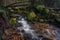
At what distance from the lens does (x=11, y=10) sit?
13.1 meters

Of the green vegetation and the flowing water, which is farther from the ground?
the green vegetation

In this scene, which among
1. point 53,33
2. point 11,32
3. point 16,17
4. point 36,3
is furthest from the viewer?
point 36,3

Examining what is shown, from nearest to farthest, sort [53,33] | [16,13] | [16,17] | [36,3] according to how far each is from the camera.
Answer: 1. [53,33]
2. [16,17]
3. [16,13]
4. [36,3]

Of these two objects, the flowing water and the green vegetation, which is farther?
the green vegetation

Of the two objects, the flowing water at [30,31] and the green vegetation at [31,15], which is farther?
the green vegetation at [31,15]

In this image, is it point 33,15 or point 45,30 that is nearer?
point 45,30

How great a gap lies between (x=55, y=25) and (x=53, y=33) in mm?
1444

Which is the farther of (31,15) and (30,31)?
(31,15)

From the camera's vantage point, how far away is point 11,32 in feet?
34.7

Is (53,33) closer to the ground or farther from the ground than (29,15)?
closer to the ground

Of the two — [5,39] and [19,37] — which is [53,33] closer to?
[19,37]

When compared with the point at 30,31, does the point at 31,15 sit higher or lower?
higher

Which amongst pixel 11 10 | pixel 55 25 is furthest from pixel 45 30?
pixel 11 10

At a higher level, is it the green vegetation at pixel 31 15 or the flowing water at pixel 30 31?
the green vegetation at pixel 31 15
